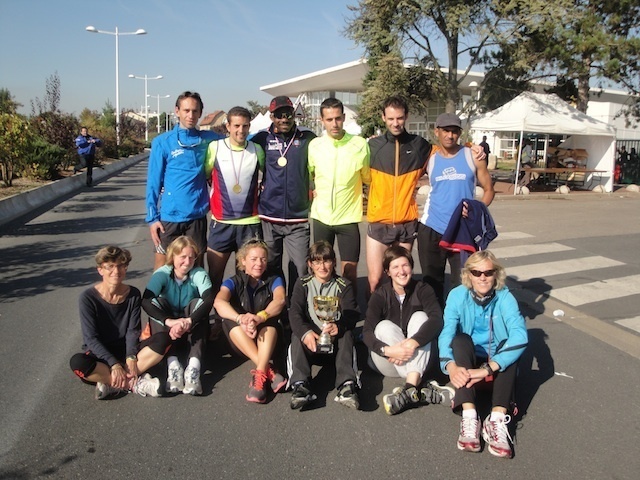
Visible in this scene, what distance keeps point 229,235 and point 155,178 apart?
0.82 m

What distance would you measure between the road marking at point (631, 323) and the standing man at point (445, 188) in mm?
1893

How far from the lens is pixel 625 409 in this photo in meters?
3.75

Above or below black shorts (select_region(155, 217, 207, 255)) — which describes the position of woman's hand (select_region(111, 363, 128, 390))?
below

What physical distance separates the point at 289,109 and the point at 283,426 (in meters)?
2.60

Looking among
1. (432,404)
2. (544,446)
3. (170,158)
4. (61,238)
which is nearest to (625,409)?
(544,446)

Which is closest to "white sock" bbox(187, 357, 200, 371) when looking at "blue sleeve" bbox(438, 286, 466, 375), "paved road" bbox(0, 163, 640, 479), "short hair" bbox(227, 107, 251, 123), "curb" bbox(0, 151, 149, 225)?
"paved road" bbox(0, 163, 640, 479)

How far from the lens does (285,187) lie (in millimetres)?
4730

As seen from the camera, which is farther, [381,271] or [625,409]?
[381,271]

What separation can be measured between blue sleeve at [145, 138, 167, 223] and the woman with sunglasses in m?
2.66

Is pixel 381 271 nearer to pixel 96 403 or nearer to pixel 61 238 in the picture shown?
pixel 96 403

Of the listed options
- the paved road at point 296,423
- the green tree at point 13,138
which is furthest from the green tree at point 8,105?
the paved road at point 296,423

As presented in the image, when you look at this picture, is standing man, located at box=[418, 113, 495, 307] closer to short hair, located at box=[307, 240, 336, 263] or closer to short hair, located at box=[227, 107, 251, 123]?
short hair, located at box=[307, 240, 336, 263]

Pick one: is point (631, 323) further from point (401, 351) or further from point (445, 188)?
point (401, 351)

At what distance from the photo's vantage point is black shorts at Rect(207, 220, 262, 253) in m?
4.82
